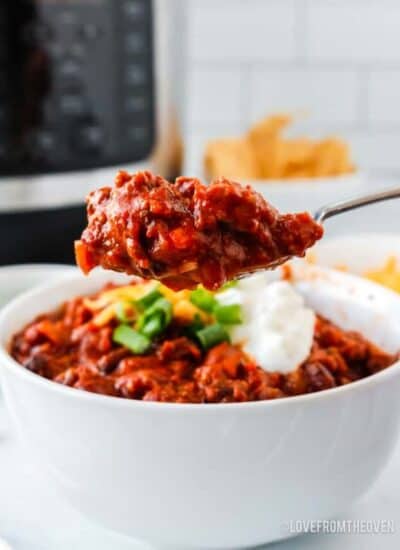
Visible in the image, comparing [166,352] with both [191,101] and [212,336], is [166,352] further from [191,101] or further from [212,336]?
[191,101]

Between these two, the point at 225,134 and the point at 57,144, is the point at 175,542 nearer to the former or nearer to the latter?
the point at 57,144

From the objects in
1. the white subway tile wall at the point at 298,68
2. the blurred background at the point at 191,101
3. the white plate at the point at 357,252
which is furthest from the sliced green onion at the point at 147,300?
the white subway tile wall at the point at 298,68

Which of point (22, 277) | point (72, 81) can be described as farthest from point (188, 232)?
point (72, 81)

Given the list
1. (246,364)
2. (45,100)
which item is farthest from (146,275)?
(45,100)

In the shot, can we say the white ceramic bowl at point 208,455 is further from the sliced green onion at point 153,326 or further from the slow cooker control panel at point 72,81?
the slow cooker control panel at point 72,81

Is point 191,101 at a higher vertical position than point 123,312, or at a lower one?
lower

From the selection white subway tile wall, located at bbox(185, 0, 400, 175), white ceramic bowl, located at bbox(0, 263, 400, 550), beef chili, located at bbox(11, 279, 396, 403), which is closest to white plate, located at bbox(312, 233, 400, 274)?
beef chili, located at bbox(11, 279, 396, 403)
